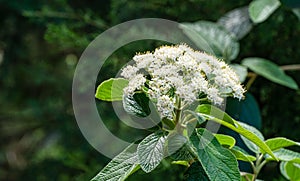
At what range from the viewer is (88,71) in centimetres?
127

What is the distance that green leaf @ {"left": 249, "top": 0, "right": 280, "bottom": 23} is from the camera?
42.5 inches

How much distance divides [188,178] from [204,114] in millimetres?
83

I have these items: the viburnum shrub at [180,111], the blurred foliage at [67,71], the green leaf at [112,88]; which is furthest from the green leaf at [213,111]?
the blurred foliage at [67,71]

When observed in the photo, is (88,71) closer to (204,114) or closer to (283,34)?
(283,34)

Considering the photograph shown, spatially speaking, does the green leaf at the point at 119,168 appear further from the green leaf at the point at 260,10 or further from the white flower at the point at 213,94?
the green leaf at the point at 260,10

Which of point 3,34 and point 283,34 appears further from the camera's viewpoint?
point 3,34

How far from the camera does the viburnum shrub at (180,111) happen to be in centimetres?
62

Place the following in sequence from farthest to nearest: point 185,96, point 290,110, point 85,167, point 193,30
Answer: point 85,167, point 290,110, point 193,30, point 185,96

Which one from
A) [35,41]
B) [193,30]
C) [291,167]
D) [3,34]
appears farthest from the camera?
[35,41]

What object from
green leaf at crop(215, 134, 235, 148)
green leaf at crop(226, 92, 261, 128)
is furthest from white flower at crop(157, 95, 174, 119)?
green leaf at crop(226, 92, 261, 128)

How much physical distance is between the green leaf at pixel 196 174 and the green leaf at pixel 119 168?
67mm

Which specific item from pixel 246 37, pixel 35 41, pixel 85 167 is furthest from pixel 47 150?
pixel 246 37

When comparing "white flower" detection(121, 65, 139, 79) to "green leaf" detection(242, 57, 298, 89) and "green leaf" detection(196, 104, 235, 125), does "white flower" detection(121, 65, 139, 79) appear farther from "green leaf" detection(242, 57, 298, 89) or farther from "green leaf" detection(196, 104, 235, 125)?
"green leaf" detection(242, 57, 298, 89)

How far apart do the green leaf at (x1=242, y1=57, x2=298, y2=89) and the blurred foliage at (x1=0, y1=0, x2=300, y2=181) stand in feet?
0.40
